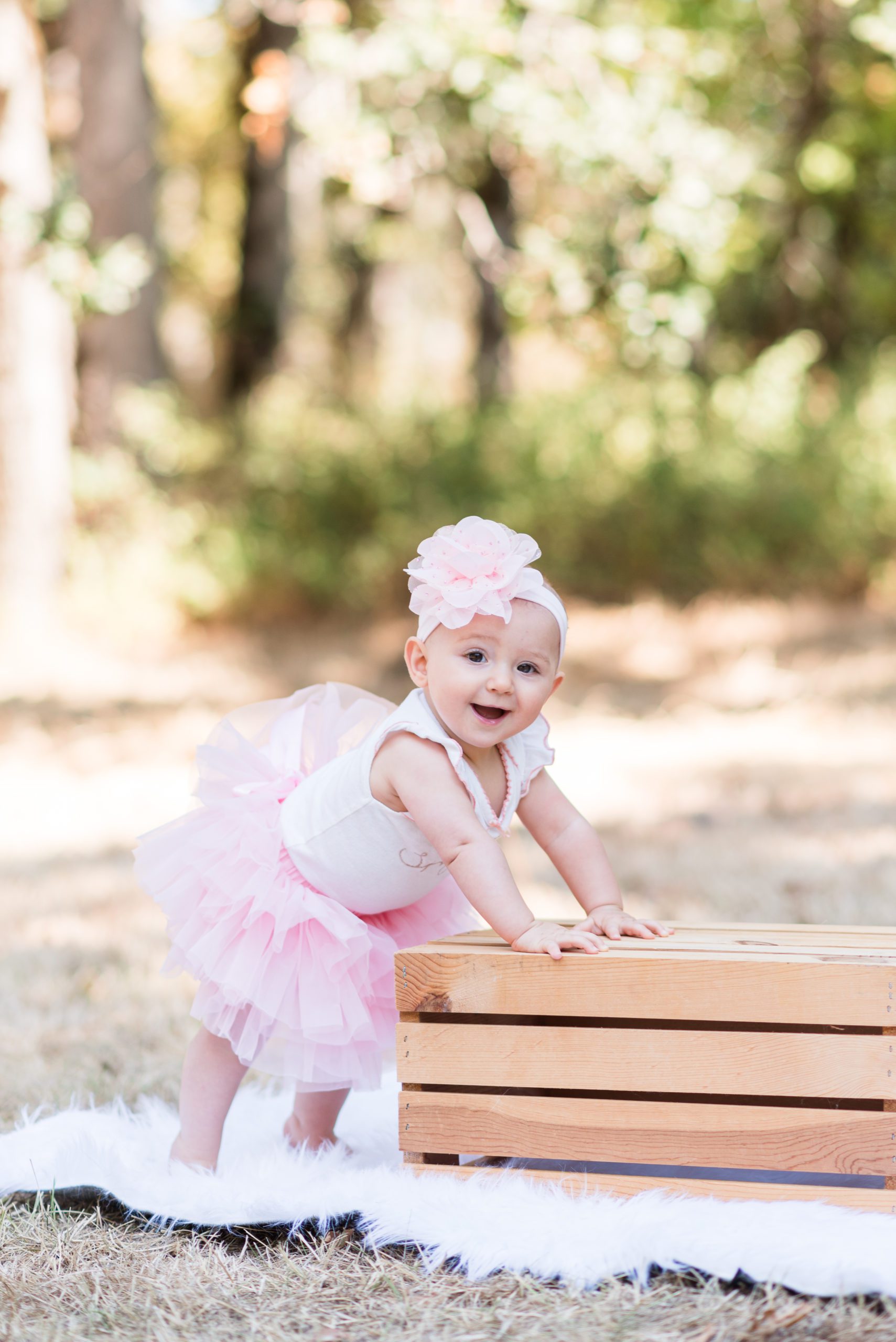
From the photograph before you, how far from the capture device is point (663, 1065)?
191 cm

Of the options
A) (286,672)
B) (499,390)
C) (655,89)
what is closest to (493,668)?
(655,89)

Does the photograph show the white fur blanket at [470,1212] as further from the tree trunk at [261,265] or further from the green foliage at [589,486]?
the tree trunk at [261,265]

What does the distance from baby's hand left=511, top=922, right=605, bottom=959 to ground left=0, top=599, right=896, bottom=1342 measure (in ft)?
1.39

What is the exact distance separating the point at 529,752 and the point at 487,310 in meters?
9.65

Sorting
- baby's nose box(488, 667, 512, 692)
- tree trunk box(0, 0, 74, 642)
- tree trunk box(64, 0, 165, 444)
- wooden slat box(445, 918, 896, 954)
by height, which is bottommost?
wooden slat box(445, 918, 896, 954)

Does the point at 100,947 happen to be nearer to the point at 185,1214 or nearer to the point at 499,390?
the point at 185,1214

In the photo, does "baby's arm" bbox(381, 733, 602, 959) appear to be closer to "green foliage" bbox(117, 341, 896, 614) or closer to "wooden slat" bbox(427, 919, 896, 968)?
"wooden slat" bbox(427, 919, 896, 968)

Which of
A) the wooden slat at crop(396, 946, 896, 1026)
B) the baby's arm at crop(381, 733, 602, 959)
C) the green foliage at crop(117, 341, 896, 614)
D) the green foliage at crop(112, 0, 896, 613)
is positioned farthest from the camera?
the green foliage at crop(117, 341, 896, 614)

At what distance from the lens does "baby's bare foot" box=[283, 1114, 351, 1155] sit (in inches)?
89.1

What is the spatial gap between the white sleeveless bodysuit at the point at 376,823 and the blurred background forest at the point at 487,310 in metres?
3.42

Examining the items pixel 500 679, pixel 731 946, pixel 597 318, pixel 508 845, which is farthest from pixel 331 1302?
pixel 597 318

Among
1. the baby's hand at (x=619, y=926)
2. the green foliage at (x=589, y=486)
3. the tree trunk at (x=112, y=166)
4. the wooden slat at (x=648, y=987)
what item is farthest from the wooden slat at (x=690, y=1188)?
the tree trunk at (x=112, y=166)

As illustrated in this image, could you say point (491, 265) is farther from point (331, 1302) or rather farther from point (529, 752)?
point (331, 1302)

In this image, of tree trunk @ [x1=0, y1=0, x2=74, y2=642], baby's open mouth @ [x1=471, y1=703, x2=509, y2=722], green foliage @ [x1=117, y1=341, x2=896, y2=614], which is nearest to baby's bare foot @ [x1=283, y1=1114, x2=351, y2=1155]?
baby's open mouth @ [x1=471, y1=703, x2=509, y2=722]
